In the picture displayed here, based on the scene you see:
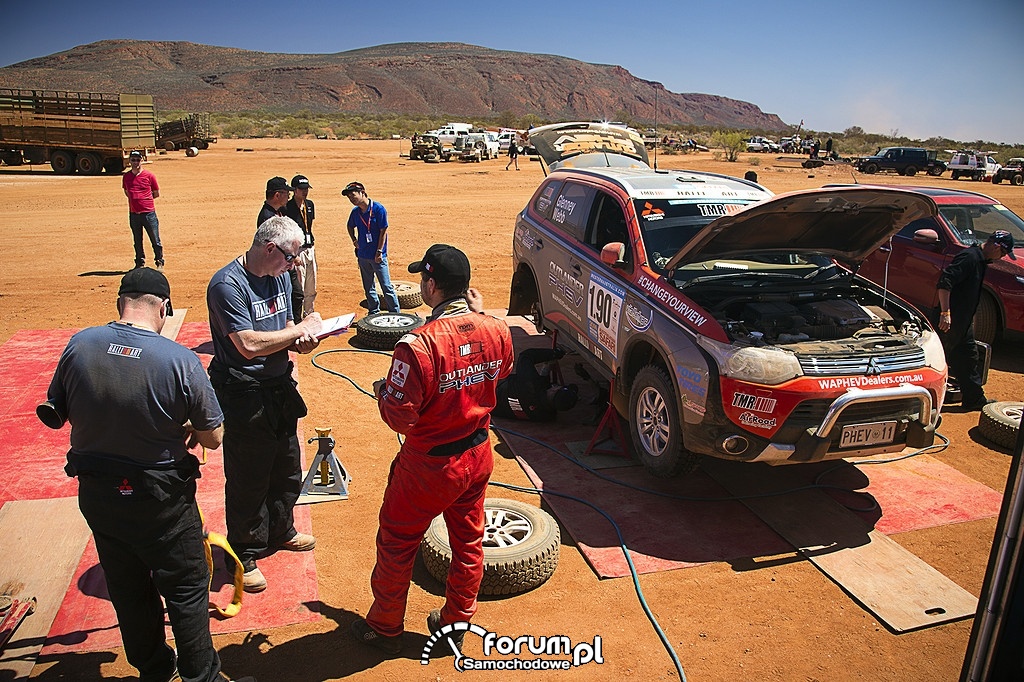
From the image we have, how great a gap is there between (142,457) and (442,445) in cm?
125

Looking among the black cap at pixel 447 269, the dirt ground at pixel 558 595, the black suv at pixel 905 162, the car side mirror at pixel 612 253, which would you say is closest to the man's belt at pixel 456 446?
the black cap at pixel 447 269

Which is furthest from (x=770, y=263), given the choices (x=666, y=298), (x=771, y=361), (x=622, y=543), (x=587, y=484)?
(x=622, y=543)

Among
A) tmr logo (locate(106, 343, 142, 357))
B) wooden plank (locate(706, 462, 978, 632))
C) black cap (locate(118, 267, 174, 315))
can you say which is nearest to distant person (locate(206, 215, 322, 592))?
black cap (locate(118, 267, 174, 315))

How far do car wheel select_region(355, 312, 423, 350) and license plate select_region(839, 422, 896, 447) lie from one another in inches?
202

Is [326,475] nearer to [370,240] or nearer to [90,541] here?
[90,541]

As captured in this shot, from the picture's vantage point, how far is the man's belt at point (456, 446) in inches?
134

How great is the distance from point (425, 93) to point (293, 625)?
5450 inches

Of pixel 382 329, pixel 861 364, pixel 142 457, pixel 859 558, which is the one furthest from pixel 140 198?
pixel 859 558

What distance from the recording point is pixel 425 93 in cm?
13350

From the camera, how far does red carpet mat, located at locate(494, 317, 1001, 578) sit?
190 inches

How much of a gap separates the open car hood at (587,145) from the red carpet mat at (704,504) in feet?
13.9

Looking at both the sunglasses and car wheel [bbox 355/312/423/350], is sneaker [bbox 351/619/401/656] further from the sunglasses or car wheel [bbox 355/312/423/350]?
car wheel [bbox 355/312/423/350]

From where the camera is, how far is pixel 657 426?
5441 mm

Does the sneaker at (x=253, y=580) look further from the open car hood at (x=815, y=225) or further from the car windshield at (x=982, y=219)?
the car windshield at (x=982, y=219)
